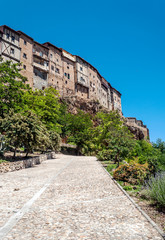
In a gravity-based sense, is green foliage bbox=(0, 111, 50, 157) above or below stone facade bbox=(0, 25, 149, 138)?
below

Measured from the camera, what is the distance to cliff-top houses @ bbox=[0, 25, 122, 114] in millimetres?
48156

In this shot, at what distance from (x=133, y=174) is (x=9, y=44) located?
49.2m

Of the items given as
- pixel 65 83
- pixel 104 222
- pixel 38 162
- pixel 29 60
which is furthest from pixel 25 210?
pixel 65 83

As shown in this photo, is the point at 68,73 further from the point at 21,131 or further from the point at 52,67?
the point at 21,131

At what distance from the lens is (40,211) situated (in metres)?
5.34

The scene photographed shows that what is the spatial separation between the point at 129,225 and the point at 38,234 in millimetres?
2130

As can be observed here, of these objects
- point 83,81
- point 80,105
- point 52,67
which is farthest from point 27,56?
point 83,81

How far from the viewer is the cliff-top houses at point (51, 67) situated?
4816cm

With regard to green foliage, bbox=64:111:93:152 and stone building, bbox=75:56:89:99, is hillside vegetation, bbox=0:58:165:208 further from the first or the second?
stone building, bbox=75:56:89:99

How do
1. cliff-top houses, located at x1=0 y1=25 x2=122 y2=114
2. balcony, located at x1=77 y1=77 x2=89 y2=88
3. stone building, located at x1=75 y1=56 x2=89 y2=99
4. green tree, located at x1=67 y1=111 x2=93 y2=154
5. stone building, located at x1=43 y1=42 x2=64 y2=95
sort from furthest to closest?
balcony, located at x1=77 y1=77 x2=89 y2=88 < stone building, located at x1=75 y1=56 x2=89 y2=99 < stone building, located at x1=43 y1=42 x2=64 y2=95 < cliff-top houses, located at x1=0 y1=25 x2=122 y2=114 < green tree, located at x1=67 y1=111 x2=93 y2=154

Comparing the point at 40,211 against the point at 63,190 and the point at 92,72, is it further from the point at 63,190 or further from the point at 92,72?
the point at 92,72

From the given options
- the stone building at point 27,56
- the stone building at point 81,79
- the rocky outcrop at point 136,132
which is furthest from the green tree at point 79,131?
the rocky outcrop at point 136,132

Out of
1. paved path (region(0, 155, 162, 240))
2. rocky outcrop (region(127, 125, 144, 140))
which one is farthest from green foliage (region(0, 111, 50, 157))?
rocky outcrop (region(127, 125, 144, 140))

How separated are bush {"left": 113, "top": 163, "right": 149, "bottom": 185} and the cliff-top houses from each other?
44.6m
